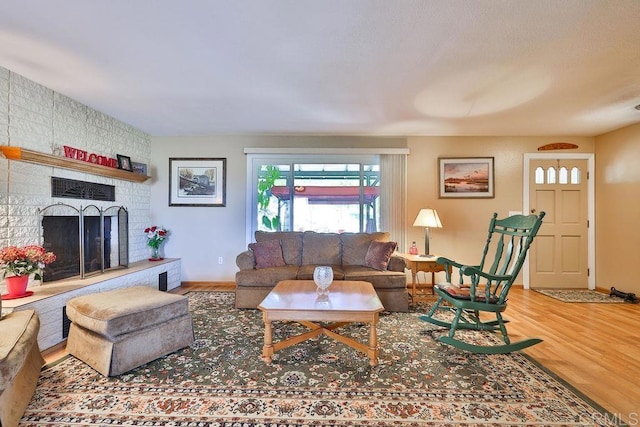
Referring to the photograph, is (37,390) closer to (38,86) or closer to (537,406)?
(38,86)

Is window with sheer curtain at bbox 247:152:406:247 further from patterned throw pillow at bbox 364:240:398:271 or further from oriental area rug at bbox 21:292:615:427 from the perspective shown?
oriental area rug at bbox 21:292:615:427

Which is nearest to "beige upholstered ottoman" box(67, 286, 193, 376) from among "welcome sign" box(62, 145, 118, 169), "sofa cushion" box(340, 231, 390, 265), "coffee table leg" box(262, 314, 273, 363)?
"coffee table leg" box(262, 314, 273, 363)

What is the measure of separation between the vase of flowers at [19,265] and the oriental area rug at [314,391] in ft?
2.37

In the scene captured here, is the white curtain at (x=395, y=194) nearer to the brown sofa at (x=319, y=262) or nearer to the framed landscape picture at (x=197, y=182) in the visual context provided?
the brown sofa at (x=319, y=262)

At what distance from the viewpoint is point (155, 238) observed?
4.19 metres

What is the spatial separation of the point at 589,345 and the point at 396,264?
1778 millimetres

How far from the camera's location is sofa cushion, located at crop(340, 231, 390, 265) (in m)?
3.83

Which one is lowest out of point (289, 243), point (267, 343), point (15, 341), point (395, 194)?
point (267, 343)

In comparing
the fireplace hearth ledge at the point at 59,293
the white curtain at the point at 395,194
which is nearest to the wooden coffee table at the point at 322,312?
the fireplace hearth ledge at the point at 59,293

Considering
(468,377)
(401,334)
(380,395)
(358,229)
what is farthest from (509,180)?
(380,395)

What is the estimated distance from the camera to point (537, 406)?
1651 mm

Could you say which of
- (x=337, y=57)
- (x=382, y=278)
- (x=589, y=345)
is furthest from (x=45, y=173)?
(x=589, y=345)

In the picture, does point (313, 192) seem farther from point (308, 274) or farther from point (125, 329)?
point (125, 329)

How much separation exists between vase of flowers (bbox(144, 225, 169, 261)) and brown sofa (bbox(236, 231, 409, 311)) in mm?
1476
